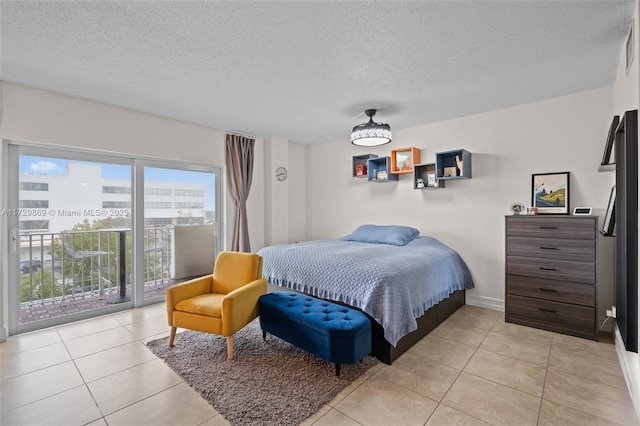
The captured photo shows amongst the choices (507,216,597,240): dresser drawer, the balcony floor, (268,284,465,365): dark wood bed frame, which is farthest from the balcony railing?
Answer: (507,216,597,240): dresser drawer

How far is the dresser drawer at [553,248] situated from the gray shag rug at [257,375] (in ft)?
6.69

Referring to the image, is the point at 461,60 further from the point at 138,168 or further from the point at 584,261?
the point at 138,168

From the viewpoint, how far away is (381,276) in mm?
2488

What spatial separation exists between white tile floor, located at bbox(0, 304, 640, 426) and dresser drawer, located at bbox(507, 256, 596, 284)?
0.58 m

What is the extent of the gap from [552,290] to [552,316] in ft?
0.86

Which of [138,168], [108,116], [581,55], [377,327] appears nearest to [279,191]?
[138,168]

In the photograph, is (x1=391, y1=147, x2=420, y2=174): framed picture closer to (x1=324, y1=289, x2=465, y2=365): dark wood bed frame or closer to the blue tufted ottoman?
(x1=324, y1=289, x2=465, y2=365): dark wood bed frame

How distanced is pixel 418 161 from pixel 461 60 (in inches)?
75.4

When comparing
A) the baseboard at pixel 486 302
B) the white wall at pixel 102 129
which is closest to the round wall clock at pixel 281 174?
the white wall at pixel 102 129

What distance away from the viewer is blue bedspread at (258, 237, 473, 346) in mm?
2447

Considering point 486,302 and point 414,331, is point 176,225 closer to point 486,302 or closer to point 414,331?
point 414,331

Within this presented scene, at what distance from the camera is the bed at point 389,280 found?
245cm

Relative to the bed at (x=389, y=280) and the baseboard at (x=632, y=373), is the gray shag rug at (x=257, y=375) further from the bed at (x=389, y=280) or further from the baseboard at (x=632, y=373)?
the baseboard at (x=632, y=373)

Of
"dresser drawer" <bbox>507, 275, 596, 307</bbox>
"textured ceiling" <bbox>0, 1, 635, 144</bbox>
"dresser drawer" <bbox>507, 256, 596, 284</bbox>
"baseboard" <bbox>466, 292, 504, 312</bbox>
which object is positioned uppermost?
"textured ceiling" <bbox>0, 1, 635, 144</bbox>
